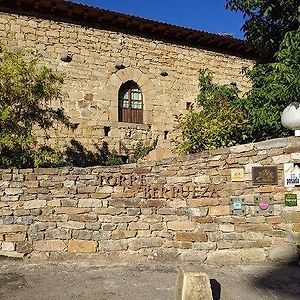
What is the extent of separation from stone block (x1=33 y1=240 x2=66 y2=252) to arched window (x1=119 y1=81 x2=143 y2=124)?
17.3 feet

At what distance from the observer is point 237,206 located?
6180 millimetres

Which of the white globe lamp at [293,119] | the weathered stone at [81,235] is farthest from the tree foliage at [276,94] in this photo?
the weathered stone at [81,235]

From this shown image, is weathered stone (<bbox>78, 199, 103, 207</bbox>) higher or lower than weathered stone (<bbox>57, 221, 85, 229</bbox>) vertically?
higher

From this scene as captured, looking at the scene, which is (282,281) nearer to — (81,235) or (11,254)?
(81,235)

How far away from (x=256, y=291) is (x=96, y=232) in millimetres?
2653

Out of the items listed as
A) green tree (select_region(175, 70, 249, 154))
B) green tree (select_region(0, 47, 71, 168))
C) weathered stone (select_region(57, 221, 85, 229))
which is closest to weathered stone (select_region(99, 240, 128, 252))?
weathered stone (select_region(57, 221, 85, 229))

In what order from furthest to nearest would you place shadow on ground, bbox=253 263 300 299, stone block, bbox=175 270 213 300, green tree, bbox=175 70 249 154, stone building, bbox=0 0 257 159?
stone building, bbox=0 0 257 159
green tree, bbox=175 70 249 154
shadow on ground, bbox=253 263 300 299
stone block, bbox=175 270 213 300

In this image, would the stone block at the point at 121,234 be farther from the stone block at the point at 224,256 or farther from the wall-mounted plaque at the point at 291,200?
the wall-mounted plaque at the point at 291,200

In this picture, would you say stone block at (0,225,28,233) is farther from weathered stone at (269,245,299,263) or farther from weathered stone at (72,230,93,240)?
weathered stone at (269,245,299,263)

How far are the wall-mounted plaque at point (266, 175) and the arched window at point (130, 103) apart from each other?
541cm

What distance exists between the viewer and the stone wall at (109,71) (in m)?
9.84

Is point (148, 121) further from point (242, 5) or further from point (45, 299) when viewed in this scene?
point (45, 299)

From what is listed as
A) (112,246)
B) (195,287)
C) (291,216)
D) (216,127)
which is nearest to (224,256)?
(291,216)

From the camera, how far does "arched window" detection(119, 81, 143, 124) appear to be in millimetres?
10859
